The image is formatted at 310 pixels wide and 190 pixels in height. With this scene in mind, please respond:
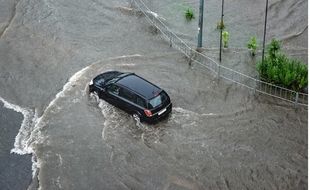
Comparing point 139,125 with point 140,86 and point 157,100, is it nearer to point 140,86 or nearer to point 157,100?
point 157,100

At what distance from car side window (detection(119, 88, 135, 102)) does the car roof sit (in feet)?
0.64

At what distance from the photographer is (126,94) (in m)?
21.5

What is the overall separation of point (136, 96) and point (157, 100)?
874mm

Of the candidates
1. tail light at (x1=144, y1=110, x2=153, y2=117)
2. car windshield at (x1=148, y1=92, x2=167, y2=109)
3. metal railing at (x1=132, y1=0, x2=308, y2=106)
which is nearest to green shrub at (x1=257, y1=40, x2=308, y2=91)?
metal railing at (x1=132, y1=0, x2=308, y2=106)

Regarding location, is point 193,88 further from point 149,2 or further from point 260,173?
point 149,2

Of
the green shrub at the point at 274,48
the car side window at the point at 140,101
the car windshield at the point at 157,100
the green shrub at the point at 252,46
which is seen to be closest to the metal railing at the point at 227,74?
the green shrub at the point at 274,48

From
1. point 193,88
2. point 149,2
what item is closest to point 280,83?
point 193,88

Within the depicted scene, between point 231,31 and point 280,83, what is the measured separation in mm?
7402

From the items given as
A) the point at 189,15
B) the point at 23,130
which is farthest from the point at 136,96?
the point at 189,15

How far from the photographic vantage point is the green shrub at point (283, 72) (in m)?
22.9

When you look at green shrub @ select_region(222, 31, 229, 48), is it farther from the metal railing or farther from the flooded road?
the flooded road

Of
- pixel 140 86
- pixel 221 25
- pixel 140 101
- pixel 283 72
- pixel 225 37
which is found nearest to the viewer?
pixel 140 101

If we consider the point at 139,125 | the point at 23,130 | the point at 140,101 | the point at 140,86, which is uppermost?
the point at 140,86

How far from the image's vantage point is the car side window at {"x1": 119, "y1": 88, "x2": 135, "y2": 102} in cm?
2131
